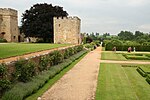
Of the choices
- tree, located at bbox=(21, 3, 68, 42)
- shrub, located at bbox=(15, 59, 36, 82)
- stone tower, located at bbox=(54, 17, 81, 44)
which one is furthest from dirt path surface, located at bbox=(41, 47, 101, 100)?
tree, located at bbox=(21, 3, 68, 42)

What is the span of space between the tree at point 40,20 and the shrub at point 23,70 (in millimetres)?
29980

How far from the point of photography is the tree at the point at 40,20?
4091 centimetres

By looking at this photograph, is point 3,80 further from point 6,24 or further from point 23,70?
point 6,24

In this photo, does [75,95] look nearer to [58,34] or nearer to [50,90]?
[50,90]

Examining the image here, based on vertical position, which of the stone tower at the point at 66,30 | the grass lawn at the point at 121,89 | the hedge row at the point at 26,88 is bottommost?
the grass lawn at the point at 121,89

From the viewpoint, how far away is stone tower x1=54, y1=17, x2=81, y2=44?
39031mm

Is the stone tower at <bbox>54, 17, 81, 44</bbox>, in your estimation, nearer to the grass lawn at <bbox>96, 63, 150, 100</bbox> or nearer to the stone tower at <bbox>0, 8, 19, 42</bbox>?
the stone tower at <bbox>0, 8, 19, 42</bbox>

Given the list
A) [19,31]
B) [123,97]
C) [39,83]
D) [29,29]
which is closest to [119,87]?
[123,97]

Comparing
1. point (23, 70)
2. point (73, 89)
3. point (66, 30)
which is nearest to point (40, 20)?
point (66, 30)

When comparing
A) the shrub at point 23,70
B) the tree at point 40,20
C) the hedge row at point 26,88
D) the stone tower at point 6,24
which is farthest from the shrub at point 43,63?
the stone tower at point 6,24

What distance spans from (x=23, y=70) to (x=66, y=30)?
2936 centimetres

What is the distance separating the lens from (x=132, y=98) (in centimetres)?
898

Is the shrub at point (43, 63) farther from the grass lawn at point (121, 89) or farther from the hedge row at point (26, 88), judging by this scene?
the grass lawn at point (121, 89)

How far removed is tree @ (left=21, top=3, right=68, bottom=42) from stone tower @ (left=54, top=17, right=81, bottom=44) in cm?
218
